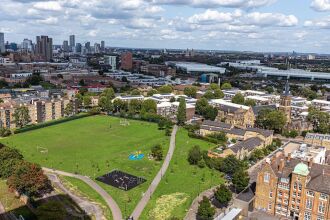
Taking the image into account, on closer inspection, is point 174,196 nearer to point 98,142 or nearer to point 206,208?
point 206,208

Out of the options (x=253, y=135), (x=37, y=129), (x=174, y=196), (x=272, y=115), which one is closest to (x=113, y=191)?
(x=174, y=196)

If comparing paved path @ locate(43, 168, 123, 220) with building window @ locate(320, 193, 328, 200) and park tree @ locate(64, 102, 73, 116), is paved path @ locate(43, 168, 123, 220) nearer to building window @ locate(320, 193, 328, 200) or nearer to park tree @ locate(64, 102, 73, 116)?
building window @ locate(320, 193, 328, 200)

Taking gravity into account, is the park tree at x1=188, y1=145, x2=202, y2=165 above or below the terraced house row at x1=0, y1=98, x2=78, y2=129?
below

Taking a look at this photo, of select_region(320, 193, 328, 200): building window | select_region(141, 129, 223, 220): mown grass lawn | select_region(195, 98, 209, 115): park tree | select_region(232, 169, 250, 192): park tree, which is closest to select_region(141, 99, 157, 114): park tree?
select_region(195, 98, 209, 115): park tree

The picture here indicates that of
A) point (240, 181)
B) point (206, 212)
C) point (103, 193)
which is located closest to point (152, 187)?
point (103, 193)

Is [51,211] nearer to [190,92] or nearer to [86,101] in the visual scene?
[86,101]

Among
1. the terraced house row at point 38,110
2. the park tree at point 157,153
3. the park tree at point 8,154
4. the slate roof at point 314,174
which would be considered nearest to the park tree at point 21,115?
the terraced house row at point 38,110
